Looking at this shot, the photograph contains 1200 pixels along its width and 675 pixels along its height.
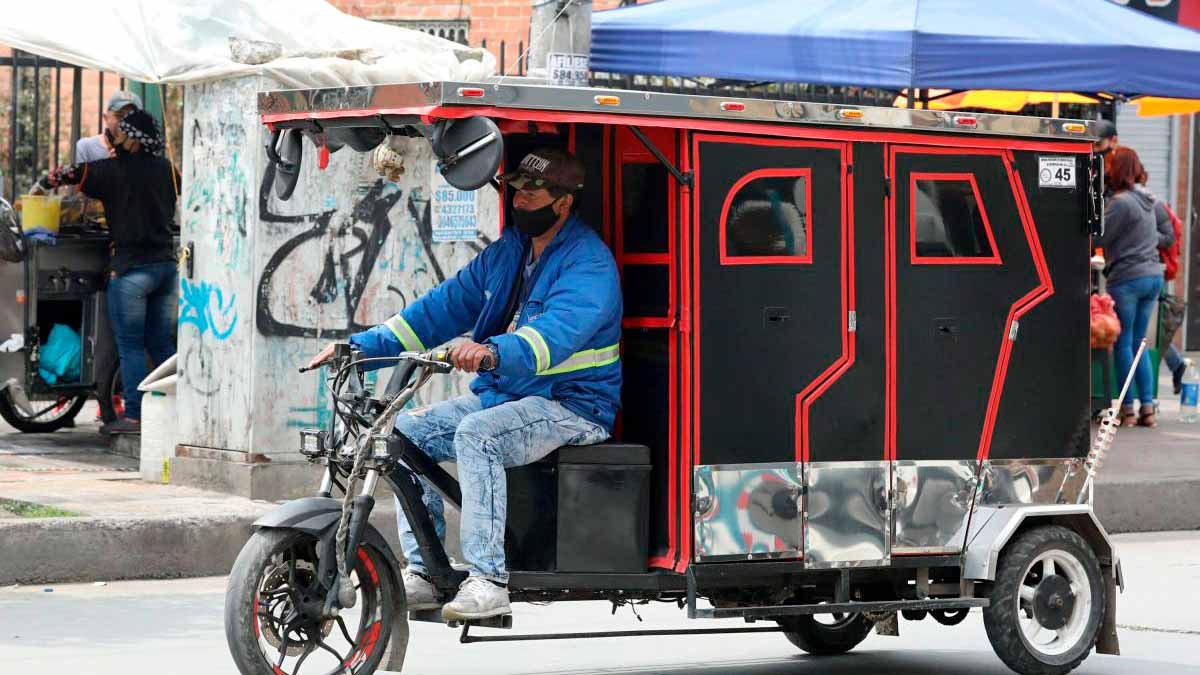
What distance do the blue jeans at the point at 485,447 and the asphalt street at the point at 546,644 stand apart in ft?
3.11

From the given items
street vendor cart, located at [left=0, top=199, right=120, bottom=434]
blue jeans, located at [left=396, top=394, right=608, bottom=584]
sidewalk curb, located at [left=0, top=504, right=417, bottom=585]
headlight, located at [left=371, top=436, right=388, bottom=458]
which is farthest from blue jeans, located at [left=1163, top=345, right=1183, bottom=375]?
headlight, located at [left=371, top=436, right=388, bottom=458]

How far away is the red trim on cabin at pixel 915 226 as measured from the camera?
21.8ft

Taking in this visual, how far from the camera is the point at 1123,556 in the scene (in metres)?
10.0

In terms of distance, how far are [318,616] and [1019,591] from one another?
2.39m

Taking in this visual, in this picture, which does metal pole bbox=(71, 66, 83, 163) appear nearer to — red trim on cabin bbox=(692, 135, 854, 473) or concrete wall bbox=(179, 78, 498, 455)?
concrete wall bbox=(179, 78, 498, 455)

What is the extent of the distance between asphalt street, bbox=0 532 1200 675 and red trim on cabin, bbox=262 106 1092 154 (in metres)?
1.84

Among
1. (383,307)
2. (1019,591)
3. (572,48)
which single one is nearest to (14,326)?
(383,307)

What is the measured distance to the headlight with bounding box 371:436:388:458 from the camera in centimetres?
589

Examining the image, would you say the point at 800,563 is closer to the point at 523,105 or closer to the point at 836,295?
the point at 836,295

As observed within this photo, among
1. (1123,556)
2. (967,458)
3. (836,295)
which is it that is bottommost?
(1123,556)

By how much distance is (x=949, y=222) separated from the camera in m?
6.74

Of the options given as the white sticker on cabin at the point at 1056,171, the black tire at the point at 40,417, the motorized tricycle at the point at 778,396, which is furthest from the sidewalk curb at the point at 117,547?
the black tire at the point at 40,417

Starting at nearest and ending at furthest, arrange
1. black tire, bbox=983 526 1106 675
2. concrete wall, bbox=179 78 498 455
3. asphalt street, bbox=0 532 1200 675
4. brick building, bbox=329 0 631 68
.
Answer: black tire, bbox=983 526 1106 675 → asphalt street, bbox=0 532 1200 675 → concrete wall, bbox=179 78 498 455 → brick building, bbox=329 0 631 68

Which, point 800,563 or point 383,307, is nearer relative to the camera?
point 800,563
